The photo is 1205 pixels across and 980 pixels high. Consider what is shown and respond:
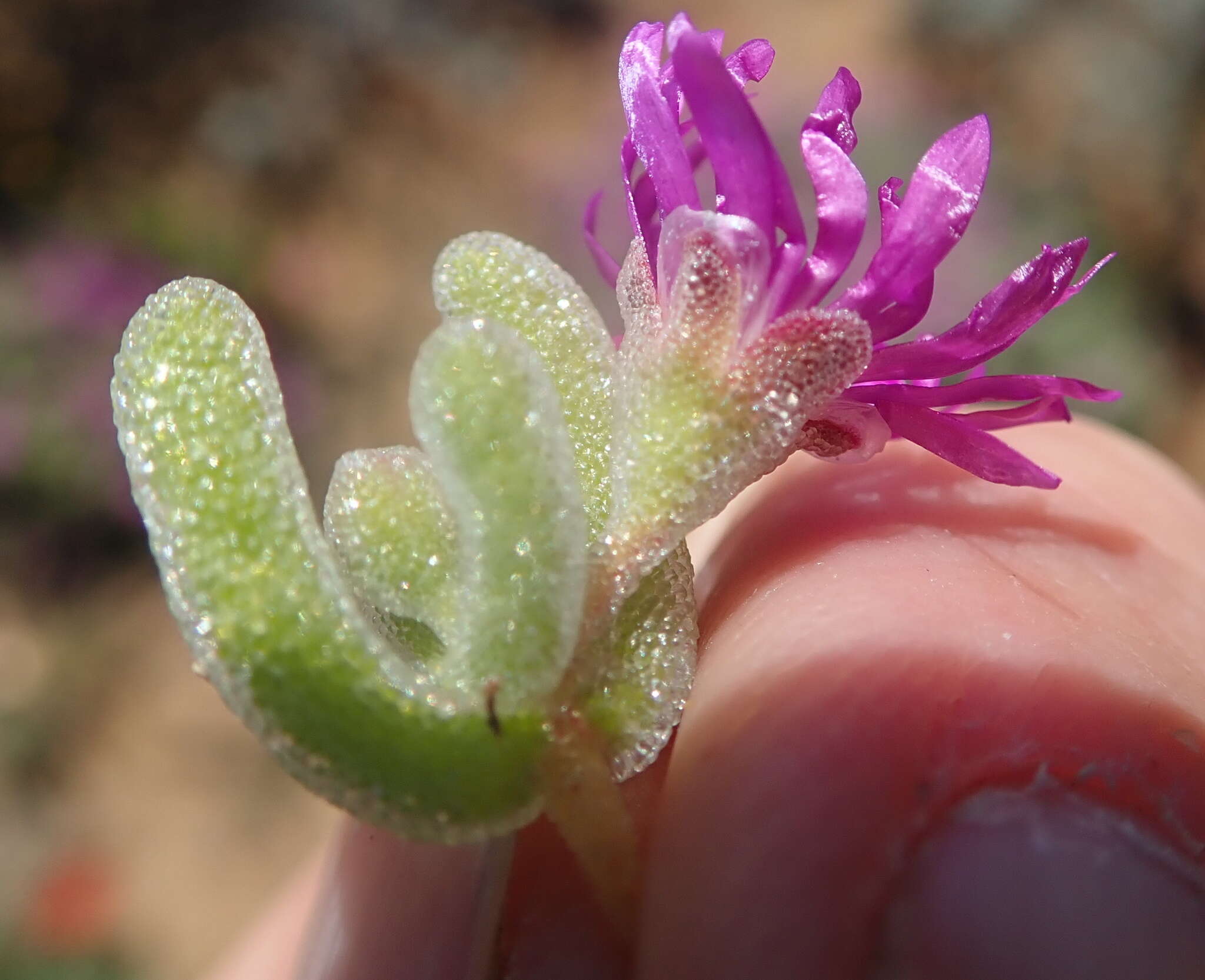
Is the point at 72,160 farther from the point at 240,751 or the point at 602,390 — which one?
the point at 602,390

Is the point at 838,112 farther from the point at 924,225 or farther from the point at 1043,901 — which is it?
the point at 1043,901

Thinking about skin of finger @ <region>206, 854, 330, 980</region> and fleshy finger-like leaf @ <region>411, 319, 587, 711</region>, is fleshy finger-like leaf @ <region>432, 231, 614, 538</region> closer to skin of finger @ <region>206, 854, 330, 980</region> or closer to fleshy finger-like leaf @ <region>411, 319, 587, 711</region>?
fleshy finger-like leaf @ <region>411, 319, 587, 711</region>

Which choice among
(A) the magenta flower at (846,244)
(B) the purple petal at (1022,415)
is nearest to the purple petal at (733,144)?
(A) the magenta flower at (846,244)

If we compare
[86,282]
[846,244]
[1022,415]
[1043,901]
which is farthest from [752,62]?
[86,282]

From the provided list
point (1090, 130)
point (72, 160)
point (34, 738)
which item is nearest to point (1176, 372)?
point (1090, 130)

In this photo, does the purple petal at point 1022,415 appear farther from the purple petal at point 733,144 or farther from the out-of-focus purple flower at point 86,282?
the out-of-focus purple flower at point 86,282

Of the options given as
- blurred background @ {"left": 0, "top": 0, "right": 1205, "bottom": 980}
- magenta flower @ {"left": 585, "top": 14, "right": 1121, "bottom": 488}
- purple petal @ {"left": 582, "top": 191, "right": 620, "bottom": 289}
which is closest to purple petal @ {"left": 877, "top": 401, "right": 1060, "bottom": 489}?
magenta flower @ {"left": 585, "top": 14, "right": 1121, "bottom": 488}
